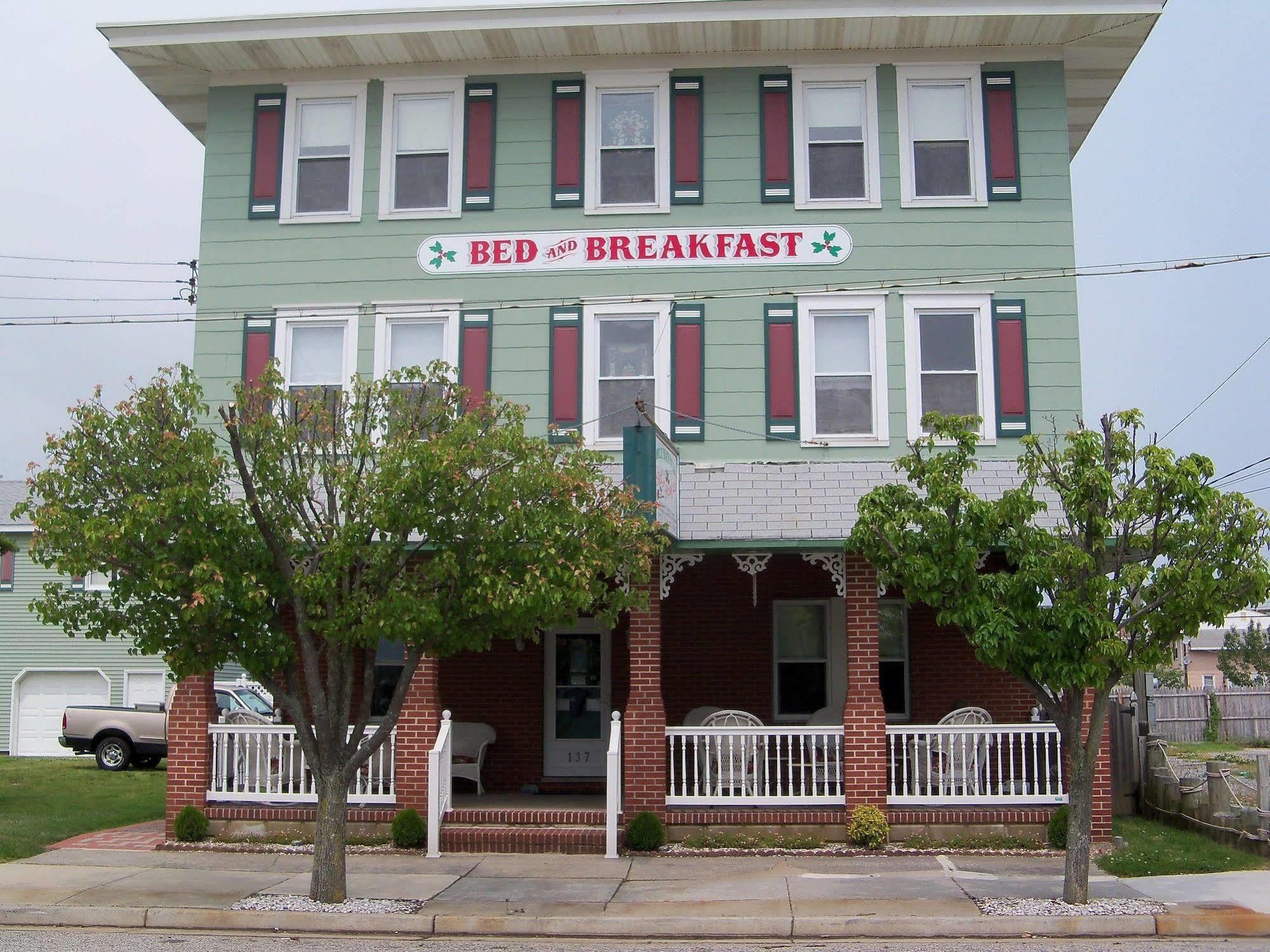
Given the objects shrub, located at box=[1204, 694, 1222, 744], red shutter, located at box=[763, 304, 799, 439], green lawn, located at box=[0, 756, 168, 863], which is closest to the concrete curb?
green lawn, located at box=[0, 756, 168, 863]

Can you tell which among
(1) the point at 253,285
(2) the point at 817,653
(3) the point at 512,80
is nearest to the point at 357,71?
(3) the point at 512,80

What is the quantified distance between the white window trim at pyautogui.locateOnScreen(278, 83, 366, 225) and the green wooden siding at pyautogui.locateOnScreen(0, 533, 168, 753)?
19559mm

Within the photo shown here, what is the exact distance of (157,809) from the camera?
18.4 meters

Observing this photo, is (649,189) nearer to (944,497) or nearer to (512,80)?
(512,80)

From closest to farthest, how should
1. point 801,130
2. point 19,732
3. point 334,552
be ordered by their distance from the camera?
point 334,552 < point 801,130 < point 19,732

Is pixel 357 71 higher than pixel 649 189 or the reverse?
higher

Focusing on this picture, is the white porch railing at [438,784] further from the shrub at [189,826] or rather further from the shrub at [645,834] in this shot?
the shrub at [189,826]

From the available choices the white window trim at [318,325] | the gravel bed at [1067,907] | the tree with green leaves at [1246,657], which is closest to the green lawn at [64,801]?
the white window trim at [318,325]

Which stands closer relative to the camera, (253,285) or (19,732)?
(253,285)

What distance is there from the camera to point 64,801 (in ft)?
62.9

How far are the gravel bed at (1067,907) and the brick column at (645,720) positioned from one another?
4186 millimetres

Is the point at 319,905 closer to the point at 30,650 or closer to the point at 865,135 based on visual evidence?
the point at 865,135

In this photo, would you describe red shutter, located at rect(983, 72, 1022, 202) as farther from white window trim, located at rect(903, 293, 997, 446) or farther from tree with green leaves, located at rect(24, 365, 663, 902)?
tree with green leaves, located at rect(24, 365, 663, 902)

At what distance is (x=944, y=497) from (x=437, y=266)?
8.40m
